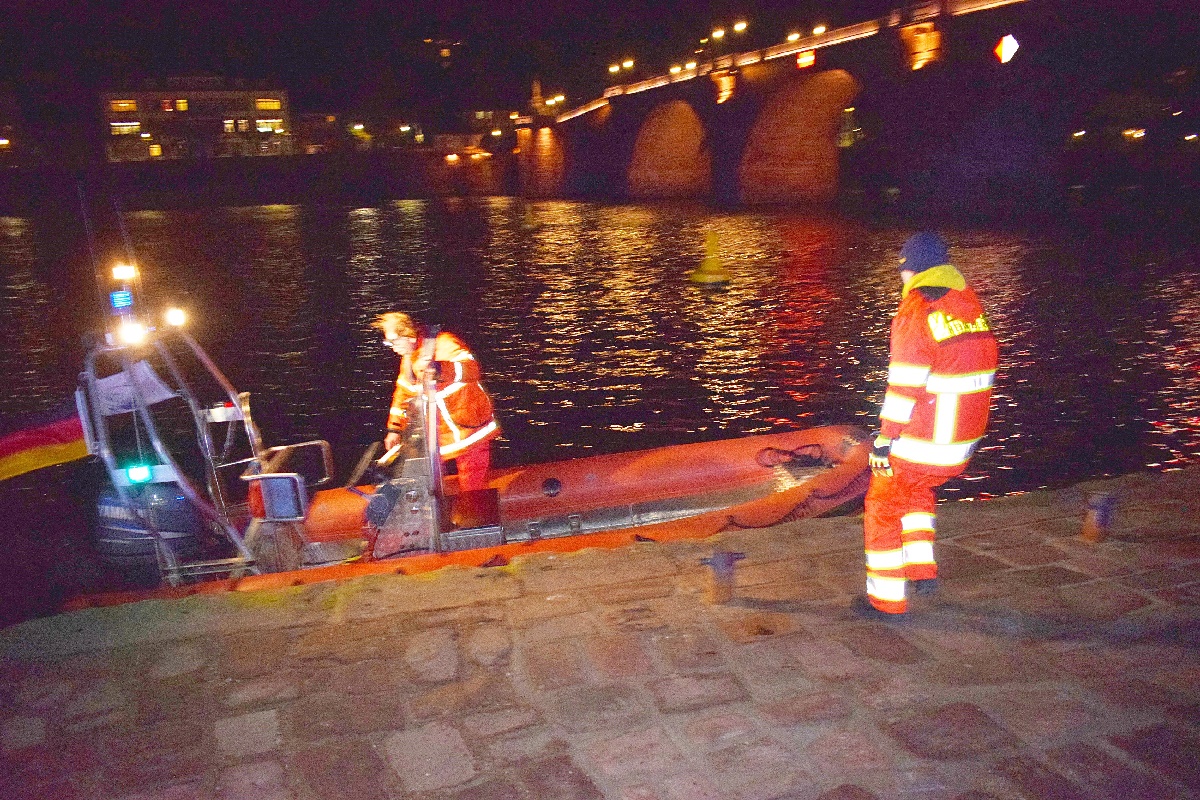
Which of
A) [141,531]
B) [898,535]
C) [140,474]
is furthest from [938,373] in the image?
[141,531]

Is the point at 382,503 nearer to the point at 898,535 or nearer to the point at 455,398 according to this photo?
the point at 455,398

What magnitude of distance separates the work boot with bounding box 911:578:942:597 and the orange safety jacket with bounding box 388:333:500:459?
2635 mm

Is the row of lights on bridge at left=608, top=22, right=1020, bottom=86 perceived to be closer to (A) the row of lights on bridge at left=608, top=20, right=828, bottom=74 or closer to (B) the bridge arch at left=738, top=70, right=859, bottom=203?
(A) the row of lights on bridge at left=608, top=20, right=828, bottom=74

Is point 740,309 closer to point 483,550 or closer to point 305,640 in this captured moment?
point 483,550

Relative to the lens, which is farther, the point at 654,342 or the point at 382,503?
the point at 654,342

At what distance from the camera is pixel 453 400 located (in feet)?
16.5

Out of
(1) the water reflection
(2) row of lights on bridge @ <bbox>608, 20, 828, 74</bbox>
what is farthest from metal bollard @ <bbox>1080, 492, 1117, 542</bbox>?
(2) row of lights on bridge @ <bbox>608, 20, 828, 74</bbox>

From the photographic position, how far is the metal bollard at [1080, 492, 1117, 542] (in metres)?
3.67

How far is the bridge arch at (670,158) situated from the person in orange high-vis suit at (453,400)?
46.6 metres

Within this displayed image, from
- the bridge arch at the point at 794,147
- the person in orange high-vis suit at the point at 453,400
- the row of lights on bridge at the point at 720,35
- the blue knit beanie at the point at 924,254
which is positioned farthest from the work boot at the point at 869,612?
the bridge arch at the point at 794,147

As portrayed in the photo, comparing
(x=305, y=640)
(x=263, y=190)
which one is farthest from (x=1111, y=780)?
(x=263, y=190)

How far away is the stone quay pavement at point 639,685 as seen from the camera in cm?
238

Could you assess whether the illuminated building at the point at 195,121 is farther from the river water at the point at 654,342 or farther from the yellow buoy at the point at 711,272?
the yellow buoy at the point at 711,272

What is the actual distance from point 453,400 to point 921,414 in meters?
2.76
